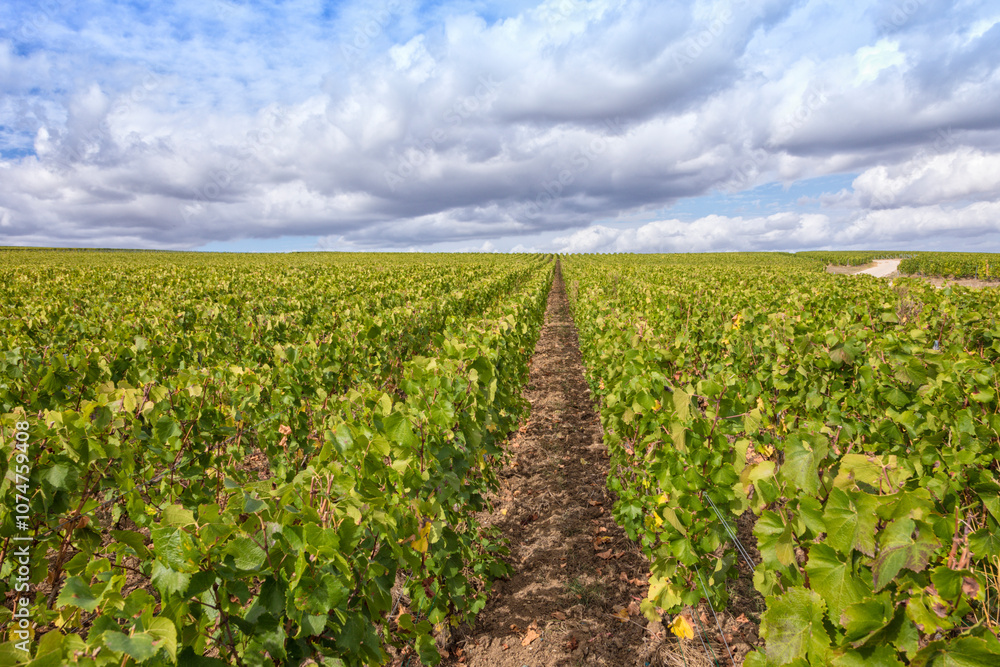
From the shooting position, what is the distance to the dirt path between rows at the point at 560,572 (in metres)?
3.25

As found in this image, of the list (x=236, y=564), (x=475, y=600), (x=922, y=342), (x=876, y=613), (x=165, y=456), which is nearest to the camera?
(x=876, y=613)

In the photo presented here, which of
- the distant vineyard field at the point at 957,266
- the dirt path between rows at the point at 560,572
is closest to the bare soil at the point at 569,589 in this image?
the dirt path between rows at the point at 560,572

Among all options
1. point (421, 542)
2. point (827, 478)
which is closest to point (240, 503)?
point (421, 542)

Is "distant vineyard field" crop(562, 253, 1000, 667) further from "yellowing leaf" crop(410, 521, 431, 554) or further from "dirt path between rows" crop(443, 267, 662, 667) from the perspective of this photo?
"yellowing leaf" crop(410, 521, 431, 554)

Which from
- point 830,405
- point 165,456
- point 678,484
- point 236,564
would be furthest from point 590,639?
point 830,405

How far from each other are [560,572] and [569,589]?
22cm

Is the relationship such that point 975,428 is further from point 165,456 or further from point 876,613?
point 165,456

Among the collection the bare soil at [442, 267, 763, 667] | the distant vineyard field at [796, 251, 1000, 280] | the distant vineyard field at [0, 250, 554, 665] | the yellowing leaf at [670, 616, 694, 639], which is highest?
the distant vineyard field at [796, 251, 1000, 280]

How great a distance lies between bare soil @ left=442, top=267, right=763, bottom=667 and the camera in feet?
10.5

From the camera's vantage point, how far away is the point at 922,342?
4.75m

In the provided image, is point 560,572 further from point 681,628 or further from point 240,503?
point 240,503

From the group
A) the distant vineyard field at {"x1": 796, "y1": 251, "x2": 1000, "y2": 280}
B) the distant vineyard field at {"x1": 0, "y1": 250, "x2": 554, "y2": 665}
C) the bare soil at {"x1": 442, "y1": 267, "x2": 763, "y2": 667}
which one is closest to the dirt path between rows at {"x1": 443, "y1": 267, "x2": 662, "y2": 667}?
the bare soil at {"x1": 442, "y1": 267, "x2": 763, "y2": 667}

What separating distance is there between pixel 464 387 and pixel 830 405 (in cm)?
419

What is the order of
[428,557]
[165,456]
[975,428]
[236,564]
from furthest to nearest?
1. [165,456]
2. [975,428]
3. [428,557]
4. [236,564]
